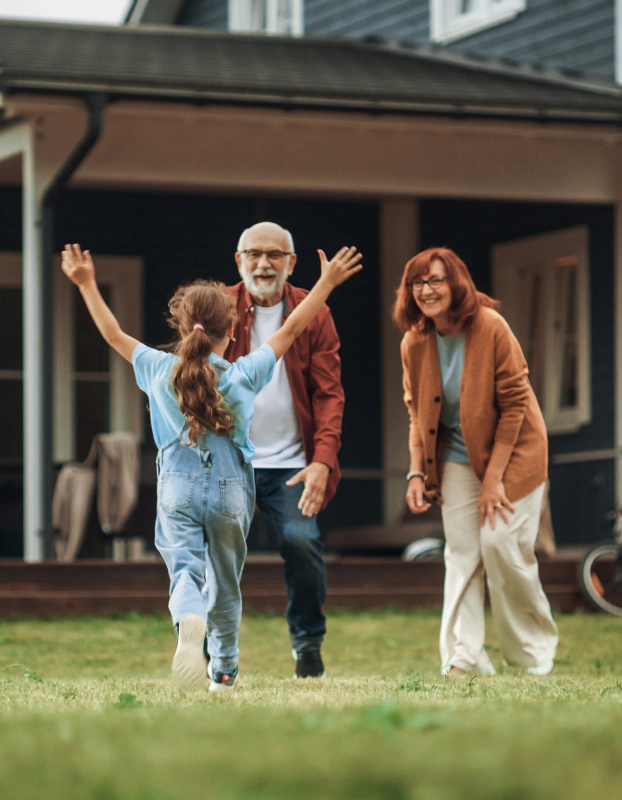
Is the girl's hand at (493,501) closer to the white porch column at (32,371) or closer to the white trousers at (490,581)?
the white trousers at (490,581)

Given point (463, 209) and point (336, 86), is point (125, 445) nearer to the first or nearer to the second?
point (336, 86)

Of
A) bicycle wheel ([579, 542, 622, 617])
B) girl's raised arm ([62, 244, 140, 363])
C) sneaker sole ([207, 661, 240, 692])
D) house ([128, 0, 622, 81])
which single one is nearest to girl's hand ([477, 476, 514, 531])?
sneaker sole ([207, 661, 240, 692])

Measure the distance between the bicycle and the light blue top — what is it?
3.85 metres

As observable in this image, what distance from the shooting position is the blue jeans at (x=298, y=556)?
19.5ft

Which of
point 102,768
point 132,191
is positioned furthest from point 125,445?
point 102,768

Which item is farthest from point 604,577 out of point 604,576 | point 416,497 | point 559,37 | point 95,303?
point 559,37

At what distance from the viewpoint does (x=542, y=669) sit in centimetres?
640

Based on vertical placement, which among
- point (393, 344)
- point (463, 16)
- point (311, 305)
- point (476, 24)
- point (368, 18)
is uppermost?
point (368, 18)

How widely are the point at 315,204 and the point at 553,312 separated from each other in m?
2.63

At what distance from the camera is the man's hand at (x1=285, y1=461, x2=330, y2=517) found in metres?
5.80

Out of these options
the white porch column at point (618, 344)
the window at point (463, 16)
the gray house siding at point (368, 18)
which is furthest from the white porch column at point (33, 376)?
the gray house siding at point (368, 18)

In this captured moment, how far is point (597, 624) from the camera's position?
30.5 feet

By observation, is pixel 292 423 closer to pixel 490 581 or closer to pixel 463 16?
pixel 490 581

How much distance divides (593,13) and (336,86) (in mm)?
4097
